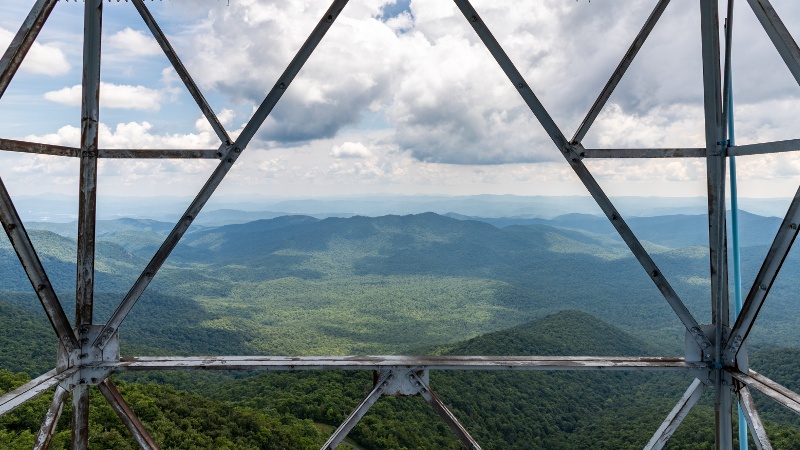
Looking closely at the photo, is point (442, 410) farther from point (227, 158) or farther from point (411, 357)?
point (227, 158)

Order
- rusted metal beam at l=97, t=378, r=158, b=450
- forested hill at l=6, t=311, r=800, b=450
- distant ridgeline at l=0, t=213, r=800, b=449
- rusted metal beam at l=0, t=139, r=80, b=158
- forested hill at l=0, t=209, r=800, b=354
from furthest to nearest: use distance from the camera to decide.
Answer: forested hill at l=0, t=209, r=800, b=354 → distant ridgeline at l=0, t=213, r=800, b=449 → forested hill at l=6, t=311, r=800, b=450 → rusted metal beam at l=97, t=378, r=158, b=450 → rusted metal beam at l=0, t=139, r=80, b=158

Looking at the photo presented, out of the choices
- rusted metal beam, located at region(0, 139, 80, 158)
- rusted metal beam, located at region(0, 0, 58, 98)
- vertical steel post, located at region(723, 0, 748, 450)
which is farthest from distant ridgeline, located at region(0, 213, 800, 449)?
rusted metal beam, located at region(0, 0, 58, 98)

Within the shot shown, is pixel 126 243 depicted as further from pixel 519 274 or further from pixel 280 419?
pixel 280 419

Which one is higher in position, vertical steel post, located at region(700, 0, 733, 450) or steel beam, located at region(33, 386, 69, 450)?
vertical steel post, located at region(700, 0, 733, 450)

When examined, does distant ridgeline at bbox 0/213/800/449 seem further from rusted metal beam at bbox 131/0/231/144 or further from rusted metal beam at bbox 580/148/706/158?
rusted metal beam at bbox 131/0/231/144

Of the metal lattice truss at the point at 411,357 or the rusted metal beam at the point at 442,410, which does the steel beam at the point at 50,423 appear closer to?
the metal lattice truss at the point at 411,357

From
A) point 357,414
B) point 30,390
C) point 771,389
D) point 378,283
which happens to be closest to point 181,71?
point 30,390

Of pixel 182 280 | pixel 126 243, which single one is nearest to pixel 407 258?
pixel 182 280
